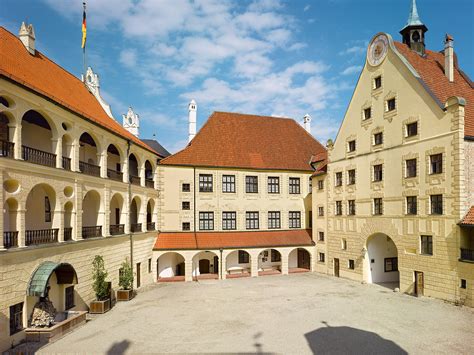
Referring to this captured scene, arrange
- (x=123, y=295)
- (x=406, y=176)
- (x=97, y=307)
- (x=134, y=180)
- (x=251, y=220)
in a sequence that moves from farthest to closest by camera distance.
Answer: (x=251, y=220), (x=134, y=180), (x=406, y=176), (x=123, y=295), (x=97, y=307)

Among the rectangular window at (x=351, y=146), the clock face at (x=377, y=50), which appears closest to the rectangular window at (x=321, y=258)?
the rectangular window at (x=351, y=146)

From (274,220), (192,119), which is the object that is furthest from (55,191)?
(274,220)

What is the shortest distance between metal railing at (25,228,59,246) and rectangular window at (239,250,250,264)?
653 inches

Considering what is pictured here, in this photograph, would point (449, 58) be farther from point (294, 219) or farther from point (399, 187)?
point (294, 219)

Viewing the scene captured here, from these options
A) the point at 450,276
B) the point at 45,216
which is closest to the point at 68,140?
the point at 45,216

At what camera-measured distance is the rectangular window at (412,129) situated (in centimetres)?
2048

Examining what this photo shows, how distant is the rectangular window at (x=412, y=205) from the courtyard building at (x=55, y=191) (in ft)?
61.8

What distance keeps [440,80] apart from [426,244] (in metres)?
11.0

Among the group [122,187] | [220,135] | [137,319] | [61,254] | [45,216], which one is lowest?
[137,319]

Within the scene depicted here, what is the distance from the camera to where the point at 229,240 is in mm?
27547

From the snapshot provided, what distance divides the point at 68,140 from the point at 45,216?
169 inches

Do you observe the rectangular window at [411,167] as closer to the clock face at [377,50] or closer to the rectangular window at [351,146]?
the rectangular window at [351,146]

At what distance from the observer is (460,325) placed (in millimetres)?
14641

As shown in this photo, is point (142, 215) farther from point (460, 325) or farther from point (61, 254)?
point (460, 325)
